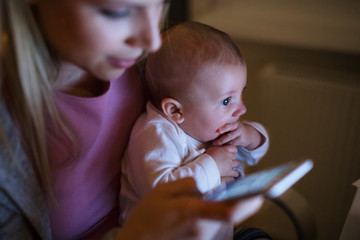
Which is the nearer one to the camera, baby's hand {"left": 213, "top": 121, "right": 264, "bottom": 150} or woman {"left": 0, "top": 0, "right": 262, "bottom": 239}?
woman {"left": 0, "top": 0, "right": 262, "bottom": 239}

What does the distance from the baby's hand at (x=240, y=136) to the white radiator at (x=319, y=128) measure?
542mm

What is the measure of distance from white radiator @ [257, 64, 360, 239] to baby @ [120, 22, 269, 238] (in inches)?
25.6

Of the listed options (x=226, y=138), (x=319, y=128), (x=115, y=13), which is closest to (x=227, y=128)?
(x=226, y=138)

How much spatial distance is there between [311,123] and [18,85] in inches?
46.0

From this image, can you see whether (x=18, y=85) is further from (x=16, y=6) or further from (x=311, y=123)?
(x=311, y=123)

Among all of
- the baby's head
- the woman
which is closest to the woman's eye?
the woman

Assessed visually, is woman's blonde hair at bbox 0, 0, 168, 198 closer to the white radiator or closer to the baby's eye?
the baby's eye

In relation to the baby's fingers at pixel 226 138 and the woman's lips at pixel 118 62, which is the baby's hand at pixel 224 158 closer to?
the baby's fingers at pixel 226 138

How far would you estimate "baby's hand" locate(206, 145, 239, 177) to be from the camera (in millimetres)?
876

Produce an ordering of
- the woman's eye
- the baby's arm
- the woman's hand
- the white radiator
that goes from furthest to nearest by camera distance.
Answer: the white radiator
the baby's arm
the woman's eye
the woman's hand

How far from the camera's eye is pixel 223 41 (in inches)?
35.1

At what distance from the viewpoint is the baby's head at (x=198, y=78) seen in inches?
34.0

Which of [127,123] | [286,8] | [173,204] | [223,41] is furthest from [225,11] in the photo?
[173,204]

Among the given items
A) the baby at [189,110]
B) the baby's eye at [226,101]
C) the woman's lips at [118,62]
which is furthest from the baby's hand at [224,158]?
the woman's lips at [118,62]
